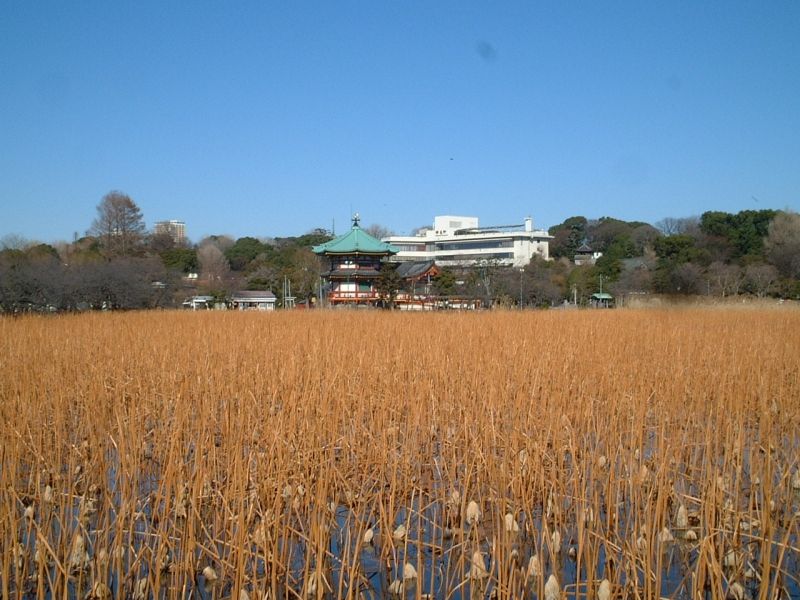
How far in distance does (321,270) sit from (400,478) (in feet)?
95.5

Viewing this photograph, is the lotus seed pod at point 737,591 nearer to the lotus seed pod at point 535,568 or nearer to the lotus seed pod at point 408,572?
the lotus seed pod at point 535,568

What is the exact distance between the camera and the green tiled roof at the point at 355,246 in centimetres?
2536

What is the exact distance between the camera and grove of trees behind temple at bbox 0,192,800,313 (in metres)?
18.3

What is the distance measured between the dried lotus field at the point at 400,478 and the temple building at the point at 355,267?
18.1m

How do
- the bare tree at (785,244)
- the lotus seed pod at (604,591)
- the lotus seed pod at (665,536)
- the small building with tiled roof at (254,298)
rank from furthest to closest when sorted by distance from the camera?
1. the small building with tiled roof at (254,298)
2. the bare tree at (785,244)
3. the lotus seed pod at (665,536)
4. the lotus seed pod at (604,591)

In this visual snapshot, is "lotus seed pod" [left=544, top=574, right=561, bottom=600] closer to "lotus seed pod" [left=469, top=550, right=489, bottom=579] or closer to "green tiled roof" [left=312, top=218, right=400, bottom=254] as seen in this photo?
"lotus seed pod" [left=469, top=550, right=489, bottom=579]

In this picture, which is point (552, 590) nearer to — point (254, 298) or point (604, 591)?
point (604, 591)

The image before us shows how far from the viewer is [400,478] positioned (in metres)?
3.44

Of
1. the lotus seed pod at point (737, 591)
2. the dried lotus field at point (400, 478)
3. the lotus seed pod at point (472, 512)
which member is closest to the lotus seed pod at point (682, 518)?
the dried lotus field at point (400, 478)

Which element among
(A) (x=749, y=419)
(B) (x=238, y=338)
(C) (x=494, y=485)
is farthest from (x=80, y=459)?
(B) (x=238, y=338)

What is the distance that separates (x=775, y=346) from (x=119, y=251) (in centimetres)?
2917

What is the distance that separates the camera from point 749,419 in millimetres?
4762

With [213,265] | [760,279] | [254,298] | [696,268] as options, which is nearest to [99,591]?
[696,268]

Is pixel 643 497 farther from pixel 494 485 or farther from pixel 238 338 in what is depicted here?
pixel 238 338
